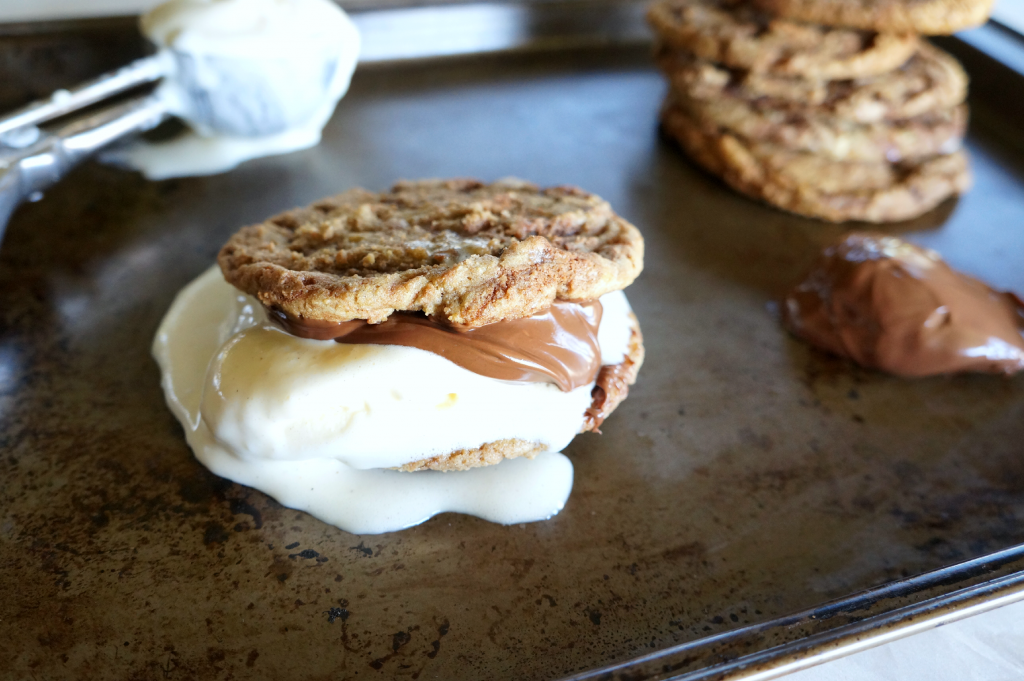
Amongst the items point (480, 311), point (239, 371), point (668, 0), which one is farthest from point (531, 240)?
point (668, 0)

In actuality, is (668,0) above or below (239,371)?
above

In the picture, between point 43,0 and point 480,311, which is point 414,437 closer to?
point 480,311

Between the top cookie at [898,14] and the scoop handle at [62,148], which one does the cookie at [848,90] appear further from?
the scoop handle at [62,148]

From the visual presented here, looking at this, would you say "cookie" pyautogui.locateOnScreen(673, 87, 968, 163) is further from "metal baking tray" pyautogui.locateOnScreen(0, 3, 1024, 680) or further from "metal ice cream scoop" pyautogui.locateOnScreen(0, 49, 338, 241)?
"metal ice cream scoop" pyautogui.locateOnScreen(0, 49, 338, 241)

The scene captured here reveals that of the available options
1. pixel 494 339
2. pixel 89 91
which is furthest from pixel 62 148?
pixel 494 339

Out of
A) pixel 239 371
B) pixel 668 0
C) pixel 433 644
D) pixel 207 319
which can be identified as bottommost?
pixel 433 644

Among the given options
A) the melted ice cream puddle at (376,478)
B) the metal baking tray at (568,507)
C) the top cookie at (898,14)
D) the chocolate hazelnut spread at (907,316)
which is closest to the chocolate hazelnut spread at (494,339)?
the melted ice cream puddle at (376,478)

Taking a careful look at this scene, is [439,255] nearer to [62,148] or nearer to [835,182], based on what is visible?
[62,148]
